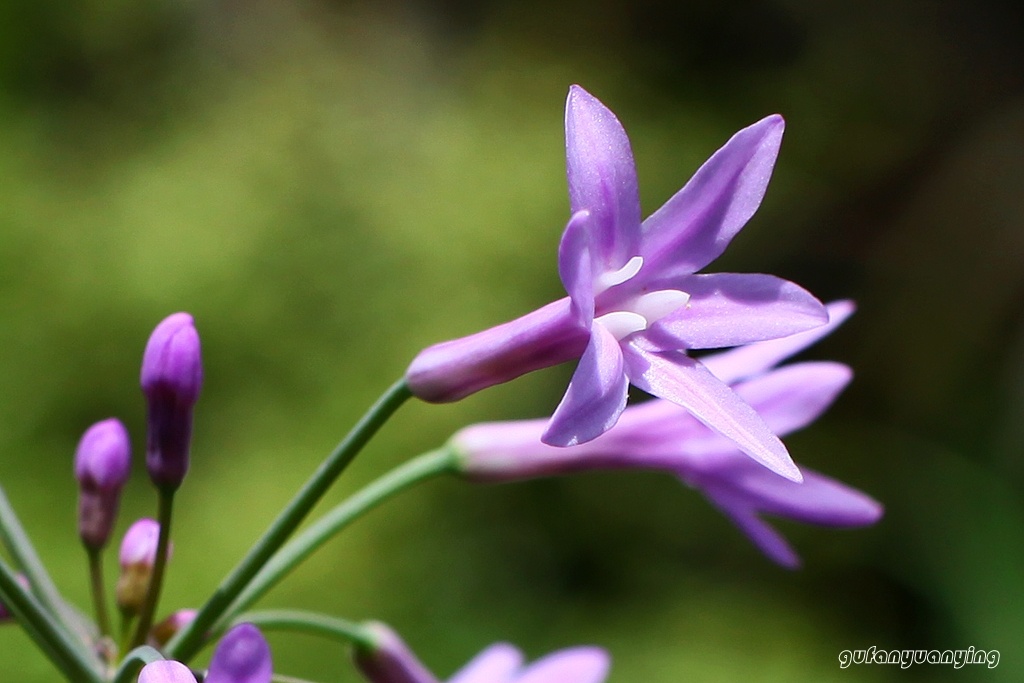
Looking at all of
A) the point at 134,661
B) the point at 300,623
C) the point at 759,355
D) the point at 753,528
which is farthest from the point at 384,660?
the point at 759,355

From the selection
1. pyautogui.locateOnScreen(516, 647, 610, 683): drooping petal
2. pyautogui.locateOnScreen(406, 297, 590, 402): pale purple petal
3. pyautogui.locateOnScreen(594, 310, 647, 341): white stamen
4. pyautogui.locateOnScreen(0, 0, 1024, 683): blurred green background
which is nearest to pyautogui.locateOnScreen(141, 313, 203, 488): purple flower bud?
pyautogui.locateOnScreen(406, 297, 590, 402): pale purple petal

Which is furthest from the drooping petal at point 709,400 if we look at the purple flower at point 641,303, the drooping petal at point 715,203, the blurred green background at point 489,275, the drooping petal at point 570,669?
the blurred green background at point 489,275

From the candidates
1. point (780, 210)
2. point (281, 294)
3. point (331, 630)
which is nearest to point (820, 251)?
point (780, 210)

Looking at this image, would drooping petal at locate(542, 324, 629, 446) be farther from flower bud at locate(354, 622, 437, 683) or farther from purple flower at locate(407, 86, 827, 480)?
flower bud at locate(354, 622, 437, 683)

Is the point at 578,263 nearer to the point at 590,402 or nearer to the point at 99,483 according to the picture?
the point at 590,402

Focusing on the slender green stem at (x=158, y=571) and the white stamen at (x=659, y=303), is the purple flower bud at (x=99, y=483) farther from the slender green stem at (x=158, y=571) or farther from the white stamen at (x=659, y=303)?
the white stamen at (x=659, y=303)

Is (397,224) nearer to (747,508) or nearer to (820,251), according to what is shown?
(820,251)
